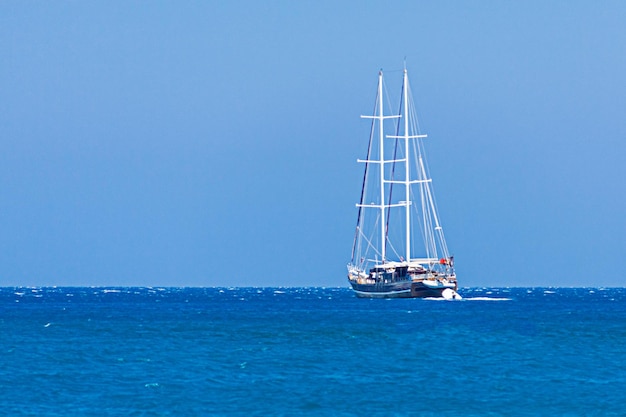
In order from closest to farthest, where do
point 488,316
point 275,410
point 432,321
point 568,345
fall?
1. point 275,410
2. point 568,345
3. point 432,321
4. point 488,316

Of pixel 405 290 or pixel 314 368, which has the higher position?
pixel 405 290

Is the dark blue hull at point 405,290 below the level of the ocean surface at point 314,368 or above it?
above

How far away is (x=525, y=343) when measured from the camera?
2955 inches

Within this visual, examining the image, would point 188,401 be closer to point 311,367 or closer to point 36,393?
point 36,393

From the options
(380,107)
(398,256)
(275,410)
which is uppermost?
(380,107)

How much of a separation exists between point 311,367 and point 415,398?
37.3ft

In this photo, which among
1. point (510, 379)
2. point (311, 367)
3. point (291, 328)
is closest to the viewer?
point (510, 379)

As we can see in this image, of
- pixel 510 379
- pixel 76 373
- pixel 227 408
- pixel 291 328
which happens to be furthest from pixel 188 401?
pixel 291 328

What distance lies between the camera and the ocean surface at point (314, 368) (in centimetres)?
4866

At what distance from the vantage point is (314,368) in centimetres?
6084

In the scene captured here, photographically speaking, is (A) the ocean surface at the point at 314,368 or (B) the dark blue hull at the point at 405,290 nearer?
(A) the ocean surface at the point at 314,368

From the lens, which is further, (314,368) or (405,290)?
(405,290)

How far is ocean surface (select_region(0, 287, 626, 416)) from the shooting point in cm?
4866

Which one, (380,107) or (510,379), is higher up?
(380,107)
